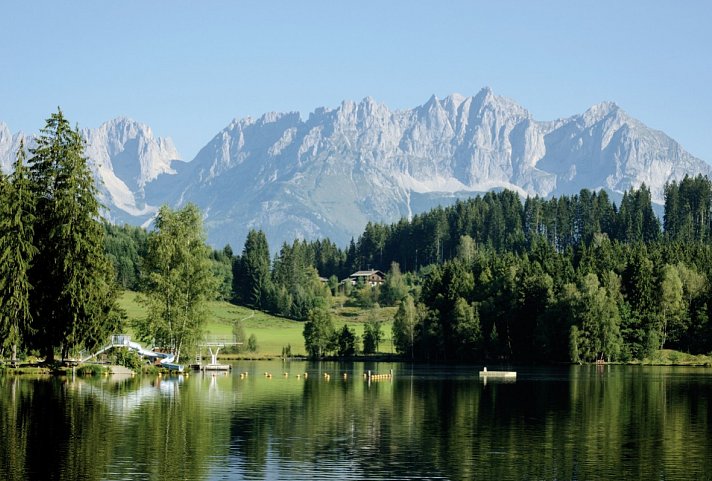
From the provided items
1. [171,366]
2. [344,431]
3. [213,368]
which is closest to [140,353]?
[171,366]

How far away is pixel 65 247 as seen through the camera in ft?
327

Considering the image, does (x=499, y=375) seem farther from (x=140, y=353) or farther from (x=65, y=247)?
(x=65, y=247)

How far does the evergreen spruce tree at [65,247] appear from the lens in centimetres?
9919

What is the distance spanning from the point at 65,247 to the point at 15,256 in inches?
230

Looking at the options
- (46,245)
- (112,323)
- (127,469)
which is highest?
(46,245)

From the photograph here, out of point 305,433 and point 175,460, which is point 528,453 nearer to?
point 305,433

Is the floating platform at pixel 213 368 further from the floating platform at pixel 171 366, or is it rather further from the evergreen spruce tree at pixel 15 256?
the evergreen spruce tree at pixel 15 256

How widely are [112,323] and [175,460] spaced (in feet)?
200

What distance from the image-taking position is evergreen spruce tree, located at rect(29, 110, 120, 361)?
99.2 m

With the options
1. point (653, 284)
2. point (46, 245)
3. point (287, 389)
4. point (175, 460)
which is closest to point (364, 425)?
point (175, 460)

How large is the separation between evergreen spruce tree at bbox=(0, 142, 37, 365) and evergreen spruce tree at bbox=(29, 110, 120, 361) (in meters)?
2.20

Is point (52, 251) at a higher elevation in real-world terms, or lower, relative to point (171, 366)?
higher

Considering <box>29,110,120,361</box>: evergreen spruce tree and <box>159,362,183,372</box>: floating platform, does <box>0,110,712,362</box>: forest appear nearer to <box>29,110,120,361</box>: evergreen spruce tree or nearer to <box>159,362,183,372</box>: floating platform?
<box>29,110,120,361</box>: evergreen spruce tree

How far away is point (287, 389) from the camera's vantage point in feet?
338
